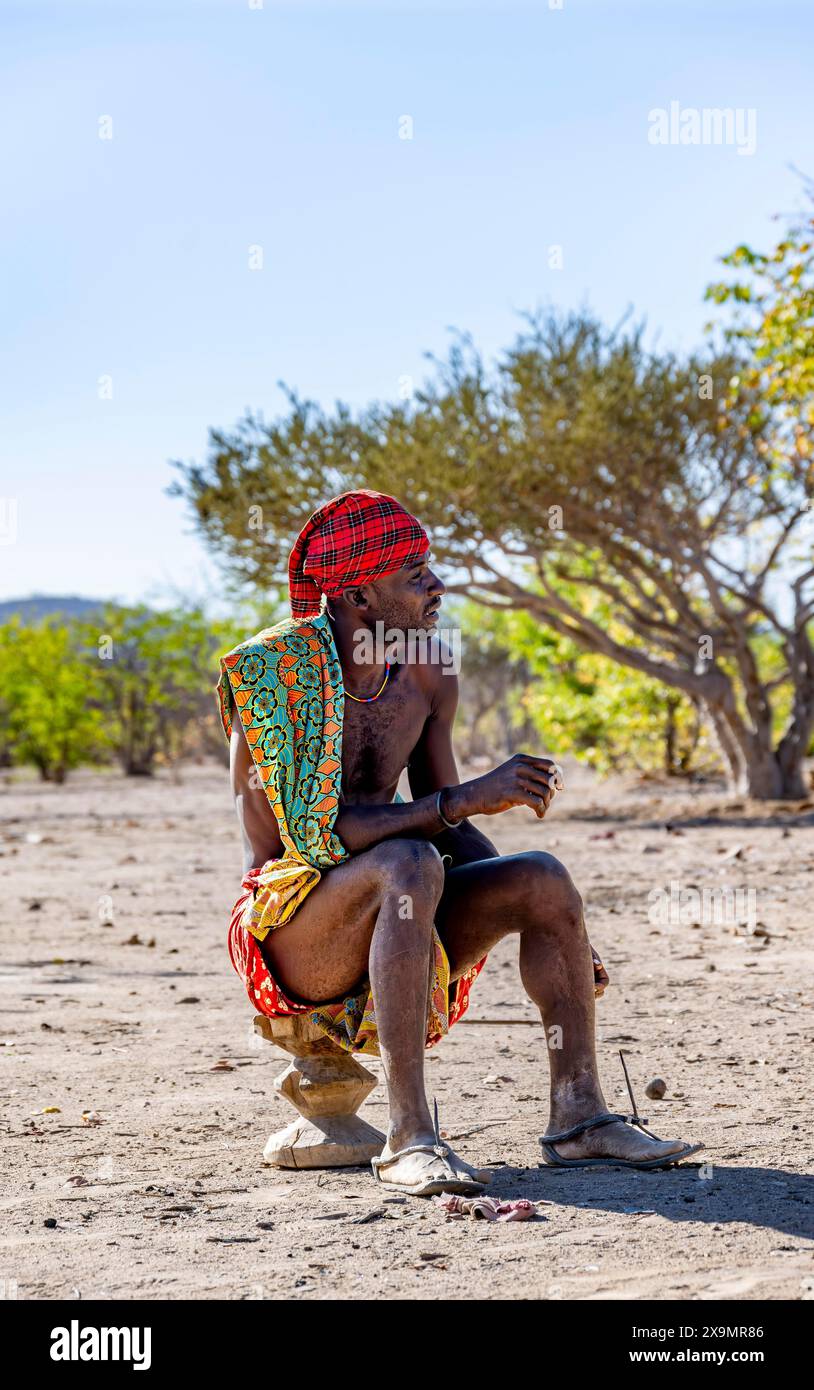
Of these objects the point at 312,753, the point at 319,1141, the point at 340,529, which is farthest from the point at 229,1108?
the point at 340,529

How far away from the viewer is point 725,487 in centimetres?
1745

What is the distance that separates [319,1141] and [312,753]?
967 millimetres

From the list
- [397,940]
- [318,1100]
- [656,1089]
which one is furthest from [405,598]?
[656,1089]

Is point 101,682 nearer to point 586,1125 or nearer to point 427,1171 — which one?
point 586,1125

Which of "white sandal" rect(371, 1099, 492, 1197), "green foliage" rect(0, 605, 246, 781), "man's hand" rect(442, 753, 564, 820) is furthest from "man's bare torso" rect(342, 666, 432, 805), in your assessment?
"green foliage" rect(0, 605, 246, 781)

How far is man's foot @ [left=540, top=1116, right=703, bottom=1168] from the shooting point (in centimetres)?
360

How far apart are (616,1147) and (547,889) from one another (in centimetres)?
62

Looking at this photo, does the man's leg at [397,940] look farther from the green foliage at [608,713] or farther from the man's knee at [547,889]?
the green foliage at [608,713]

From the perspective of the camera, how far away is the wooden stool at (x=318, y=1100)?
12.6 feet

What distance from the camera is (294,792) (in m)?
3.72

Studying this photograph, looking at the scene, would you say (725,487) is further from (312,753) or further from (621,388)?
(312,753)

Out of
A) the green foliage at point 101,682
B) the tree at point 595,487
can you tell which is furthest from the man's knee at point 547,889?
the green foliage at point 101,682

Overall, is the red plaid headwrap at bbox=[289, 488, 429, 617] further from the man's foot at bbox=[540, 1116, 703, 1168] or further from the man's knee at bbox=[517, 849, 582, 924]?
the man's foot at bbox=[540, 1116, 703, 1168]

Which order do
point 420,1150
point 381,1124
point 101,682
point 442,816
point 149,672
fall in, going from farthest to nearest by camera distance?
1. point 149,672
2. point 101,682
3. point 381,1124
4. point 442,816
5. point 420,1150
